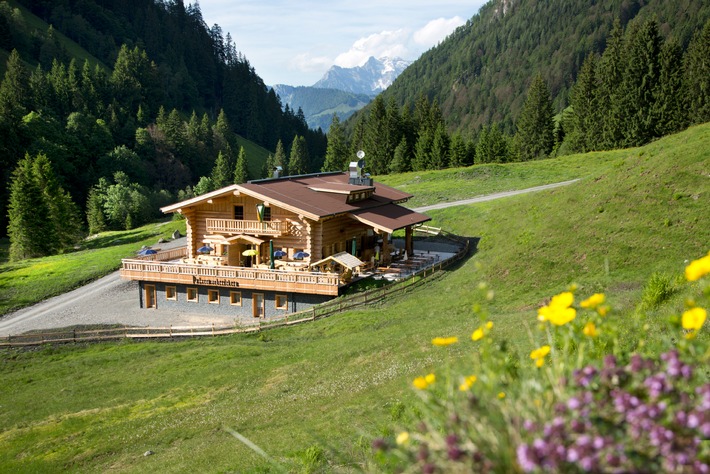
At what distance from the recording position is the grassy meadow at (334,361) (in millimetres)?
13500

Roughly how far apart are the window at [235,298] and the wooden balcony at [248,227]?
415 centimetres

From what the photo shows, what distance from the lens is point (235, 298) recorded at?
35.5 metres

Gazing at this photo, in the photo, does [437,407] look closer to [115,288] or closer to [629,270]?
[629,270]

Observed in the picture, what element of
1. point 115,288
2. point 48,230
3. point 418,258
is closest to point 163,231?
point 48,230

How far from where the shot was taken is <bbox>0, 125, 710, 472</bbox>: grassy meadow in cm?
1350

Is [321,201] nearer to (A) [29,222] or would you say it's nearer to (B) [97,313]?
(B) [97,313]

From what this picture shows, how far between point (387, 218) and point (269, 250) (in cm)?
820

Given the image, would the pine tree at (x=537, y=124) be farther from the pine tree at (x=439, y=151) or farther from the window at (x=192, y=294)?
the window at (x=192, y=294)

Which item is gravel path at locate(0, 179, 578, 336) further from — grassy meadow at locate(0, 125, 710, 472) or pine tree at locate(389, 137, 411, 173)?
pine tree at locate(389, 137, 411, 173)

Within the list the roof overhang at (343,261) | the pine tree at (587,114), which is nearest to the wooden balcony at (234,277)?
the roof overhang at (343,261)

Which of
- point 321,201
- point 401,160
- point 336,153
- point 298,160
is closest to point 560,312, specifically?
point 321,201

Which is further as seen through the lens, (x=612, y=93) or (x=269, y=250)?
(x=612, y=93)

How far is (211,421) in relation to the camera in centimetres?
1683

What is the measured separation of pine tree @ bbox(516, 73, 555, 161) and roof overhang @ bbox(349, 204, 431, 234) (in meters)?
60.3
